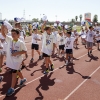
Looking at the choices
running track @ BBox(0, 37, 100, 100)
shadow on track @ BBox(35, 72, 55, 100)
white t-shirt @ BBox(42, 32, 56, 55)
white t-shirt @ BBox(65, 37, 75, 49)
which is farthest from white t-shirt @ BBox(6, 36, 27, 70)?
A: white t-shirt @ BBox(65, 37, 75, 49)

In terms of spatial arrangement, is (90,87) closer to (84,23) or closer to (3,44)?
(3,44)

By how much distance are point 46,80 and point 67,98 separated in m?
1.54

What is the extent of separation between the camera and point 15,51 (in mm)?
4617

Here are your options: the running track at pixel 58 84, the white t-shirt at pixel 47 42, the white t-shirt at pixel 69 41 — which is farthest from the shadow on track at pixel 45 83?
the white t-shirt at pixel 69 41

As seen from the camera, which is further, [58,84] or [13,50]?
[58,84]

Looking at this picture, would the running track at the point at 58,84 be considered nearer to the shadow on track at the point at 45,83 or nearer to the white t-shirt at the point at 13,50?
the shadow on track at the point at 45,83

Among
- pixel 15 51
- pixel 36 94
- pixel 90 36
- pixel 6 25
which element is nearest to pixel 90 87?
pixel 36 94

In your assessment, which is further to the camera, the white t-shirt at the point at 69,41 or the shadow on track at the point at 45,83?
the white t-shirt at the point at 69,41

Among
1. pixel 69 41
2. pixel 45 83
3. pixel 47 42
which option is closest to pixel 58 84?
pixel 45 83

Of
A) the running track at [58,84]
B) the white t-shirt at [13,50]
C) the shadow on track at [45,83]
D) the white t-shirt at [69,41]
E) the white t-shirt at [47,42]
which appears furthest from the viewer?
the white t-shirt at [69,41]

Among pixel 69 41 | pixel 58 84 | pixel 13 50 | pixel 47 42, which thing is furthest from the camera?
pixel 69 41

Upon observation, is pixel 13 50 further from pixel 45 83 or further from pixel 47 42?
pixel 47 42

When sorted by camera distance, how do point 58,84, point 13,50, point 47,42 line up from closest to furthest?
point 13,50 → point 58,84 → point 47,42

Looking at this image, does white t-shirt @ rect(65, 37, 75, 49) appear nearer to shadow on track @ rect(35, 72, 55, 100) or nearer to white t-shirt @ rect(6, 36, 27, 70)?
shadow on track @ rect(35, 72, 55, 100)
